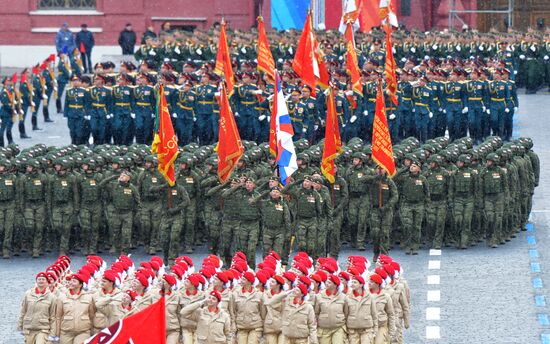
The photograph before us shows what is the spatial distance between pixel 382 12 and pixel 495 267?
44.6ft

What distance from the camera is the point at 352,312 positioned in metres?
23.0

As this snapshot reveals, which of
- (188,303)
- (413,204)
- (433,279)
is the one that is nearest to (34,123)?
(413,204)

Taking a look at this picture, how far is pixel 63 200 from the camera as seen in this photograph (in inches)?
1188

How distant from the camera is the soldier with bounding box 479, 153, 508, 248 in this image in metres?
30.4

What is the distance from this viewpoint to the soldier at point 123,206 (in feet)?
97.9

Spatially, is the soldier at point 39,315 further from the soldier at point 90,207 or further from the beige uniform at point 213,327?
the soldier at point 90,207

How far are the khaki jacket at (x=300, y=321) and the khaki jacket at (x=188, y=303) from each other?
1.16 m

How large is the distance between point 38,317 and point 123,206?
677 cm

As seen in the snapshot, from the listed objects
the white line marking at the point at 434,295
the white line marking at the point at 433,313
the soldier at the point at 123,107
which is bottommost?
the white line marking at the point at 433,313

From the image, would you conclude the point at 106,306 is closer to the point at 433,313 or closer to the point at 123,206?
the point at 433,313

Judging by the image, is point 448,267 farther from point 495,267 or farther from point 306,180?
point 306,180

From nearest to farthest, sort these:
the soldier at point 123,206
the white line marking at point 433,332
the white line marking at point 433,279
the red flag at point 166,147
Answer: the white line marking at point 433,332
the white line marking at point 433,279
the red flag at point 166,147
the soldier at point 123,206

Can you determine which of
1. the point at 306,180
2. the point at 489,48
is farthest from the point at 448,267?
the point at 489,48

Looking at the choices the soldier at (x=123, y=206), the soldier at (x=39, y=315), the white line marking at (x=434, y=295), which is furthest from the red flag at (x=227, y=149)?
the soldier at (x=39, y=315)
